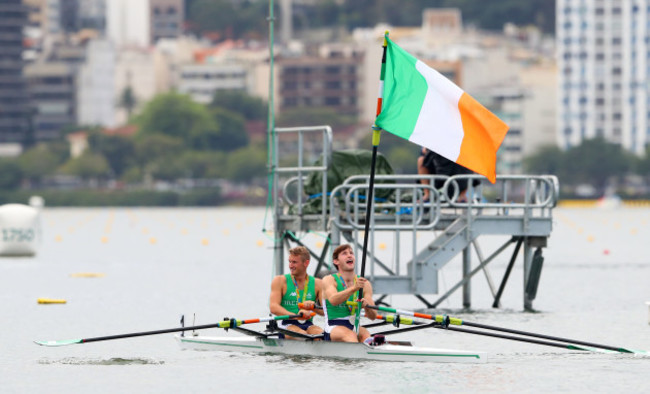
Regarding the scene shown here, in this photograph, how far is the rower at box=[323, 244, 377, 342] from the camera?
22.5 m

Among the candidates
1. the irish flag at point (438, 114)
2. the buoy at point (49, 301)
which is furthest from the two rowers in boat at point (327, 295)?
the buoy at point (49, 301)

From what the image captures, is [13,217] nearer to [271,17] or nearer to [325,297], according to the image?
[271,17]

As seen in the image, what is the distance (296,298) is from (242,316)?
963 cm

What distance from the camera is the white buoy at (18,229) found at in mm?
53156

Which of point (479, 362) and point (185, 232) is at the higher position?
point (479, 362)

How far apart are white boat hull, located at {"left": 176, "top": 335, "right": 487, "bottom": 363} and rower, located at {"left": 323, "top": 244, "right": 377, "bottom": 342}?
0.18 m

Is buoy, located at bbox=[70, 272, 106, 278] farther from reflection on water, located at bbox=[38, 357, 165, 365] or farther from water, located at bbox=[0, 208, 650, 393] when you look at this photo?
reflection on water, located at bbox=[38, 357, 165, 365]

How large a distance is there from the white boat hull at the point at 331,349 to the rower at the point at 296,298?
253mm

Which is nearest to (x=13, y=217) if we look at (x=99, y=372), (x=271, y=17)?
(x=271, y=17)

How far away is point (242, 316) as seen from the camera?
3306 centimetres

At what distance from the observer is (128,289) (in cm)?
4297

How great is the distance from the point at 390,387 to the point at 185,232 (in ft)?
260

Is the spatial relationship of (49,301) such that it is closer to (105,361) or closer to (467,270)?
(467,270)

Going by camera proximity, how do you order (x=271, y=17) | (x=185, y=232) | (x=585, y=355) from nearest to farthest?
1. (x=585, y=355)
2. (x=271, y=17)
3. (x=185, y=232)
